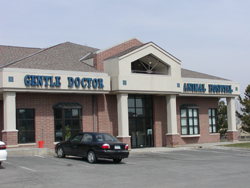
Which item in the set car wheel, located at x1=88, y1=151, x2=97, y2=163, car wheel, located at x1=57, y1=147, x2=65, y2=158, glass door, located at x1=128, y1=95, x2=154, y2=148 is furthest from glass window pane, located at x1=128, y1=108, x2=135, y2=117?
car wheel, located at x1=88, y1=151, x2=97, y2=163

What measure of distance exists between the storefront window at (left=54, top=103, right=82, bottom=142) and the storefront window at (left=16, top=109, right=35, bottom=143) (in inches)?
61.4

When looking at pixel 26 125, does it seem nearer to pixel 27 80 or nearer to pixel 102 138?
pixel 27 80

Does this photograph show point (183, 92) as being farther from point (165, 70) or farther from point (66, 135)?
point (66, 135)

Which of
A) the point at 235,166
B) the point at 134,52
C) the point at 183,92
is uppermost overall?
the point at 134,52

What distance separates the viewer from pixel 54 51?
1058 inches

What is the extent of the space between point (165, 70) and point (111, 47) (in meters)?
4.51

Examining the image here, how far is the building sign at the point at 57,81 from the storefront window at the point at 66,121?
1752 mm

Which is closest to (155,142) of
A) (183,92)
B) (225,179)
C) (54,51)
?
(183,92)

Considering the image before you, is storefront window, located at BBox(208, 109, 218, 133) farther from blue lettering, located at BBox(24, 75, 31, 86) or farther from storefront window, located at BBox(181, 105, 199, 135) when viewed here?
blue lettering, located at BBox(24, 75, 31, 86)

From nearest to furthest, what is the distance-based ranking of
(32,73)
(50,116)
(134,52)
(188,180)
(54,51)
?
1. (188,180)
2. (32,73)
3. (50,116)
4. (134,52)
5. (54,51)

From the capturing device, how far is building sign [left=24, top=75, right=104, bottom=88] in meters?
21.2

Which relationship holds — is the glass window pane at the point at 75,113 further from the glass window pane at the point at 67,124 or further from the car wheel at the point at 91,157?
the car wheel at the point at 91,157

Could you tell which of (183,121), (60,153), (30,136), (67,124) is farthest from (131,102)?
(60,153)

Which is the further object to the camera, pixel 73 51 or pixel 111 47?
pixel 73 51
